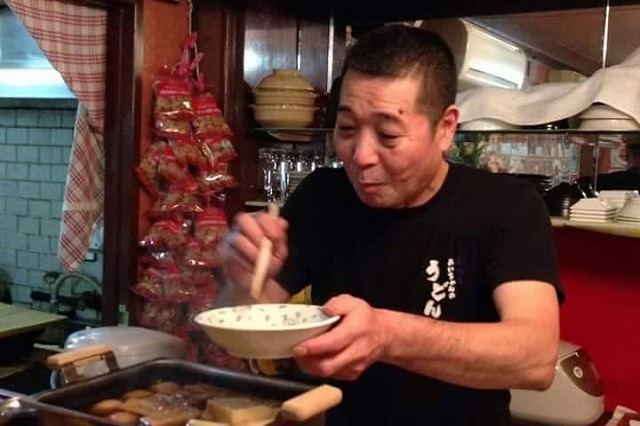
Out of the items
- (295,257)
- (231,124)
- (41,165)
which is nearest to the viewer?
(295,257)

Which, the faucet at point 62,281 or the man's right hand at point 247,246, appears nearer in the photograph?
the man's right hand at point 247,246

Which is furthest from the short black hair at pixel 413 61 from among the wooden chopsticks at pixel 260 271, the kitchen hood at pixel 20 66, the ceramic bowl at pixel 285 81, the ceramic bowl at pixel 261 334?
the kitchen hood at pixel 20 66

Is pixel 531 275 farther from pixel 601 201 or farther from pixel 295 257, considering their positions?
pixel 601 201

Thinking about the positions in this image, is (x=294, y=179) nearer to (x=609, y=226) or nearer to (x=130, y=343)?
(x=130, y=343)

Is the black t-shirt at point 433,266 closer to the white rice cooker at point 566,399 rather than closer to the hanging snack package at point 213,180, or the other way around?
the white rice cooker at point 566,399

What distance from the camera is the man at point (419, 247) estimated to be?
108 centimetres

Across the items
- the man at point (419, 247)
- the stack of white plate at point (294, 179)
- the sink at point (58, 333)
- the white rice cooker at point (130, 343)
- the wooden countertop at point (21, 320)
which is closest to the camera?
the man at point (419, 247)

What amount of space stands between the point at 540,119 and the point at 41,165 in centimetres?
222

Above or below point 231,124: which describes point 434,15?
above

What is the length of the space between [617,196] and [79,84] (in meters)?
1.43

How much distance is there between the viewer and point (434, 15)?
7.58 ft

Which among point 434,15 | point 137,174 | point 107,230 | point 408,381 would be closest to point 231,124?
point 137,174

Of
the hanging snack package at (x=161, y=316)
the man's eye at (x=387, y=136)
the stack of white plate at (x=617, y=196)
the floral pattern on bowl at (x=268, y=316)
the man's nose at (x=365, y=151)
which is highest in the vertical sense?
the man's eye at (x=387, y=136)

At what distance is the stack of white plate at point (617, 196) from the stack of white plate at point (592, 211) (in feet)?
0.06
